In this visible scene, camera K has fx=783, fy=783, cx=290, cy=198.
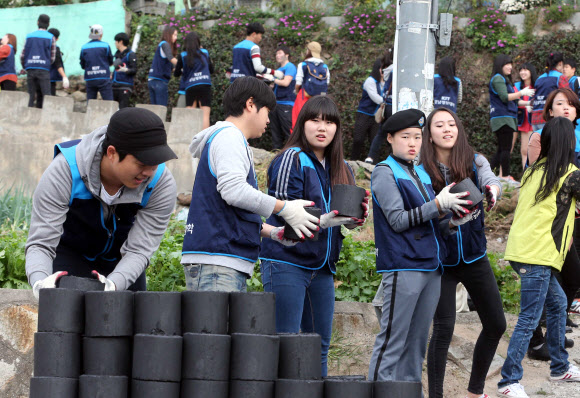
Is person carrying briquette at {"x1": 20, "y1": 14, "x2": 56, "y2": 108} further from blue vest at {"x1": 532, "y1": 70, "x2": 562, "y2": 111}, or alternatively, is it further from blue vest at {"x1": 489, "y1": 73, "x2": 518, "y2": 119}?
blue vest at {"x1": 532, "y1": 70, "x2": 562, "y2": 111}

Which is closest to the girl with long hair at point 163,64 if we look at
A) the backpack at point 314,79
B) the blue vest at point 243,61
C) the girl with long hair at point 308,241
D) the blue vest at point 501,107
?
the blue vest at point 243,61

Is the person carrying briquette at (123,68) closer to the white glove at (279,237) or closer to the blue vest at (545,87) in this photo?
the blue vest at (545,87)

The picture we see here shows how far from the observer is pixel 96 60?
12727 mm

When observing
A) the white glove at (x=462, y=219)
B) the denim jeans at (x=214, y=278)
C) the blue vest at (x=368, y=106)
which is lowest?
the denim jeans at (x=214, y=278)

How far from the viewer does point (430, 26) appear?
623cm

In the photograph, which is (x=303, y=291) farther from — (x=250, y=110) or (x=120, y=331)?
(x=120, y=331)

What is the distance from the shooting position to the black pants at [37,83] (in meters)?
13.2

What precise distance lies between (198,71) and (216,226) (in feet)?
26.4

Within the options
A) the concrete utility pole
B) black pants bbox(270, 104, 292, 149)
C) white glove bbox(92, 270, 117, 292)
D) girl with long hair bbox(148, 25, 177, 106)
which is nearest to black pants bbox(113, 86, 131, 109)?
girl with long hair bbox(148, 25, 177, 106)

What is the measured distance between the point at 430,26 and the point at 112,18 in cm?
1252

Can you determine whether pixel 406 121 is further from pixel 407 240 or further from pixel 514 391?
pixel 514 391

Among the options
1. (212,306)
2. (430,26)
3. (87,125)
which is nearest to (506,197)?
(430,26)

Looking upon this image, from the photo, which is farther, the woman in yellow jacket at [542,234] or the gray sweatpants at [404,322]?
the woman in yellow jacket at [542,234]

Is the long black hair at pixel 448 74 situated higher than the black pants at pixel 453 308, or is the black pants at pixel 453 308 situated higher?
the long black hair at pixel 448 74
